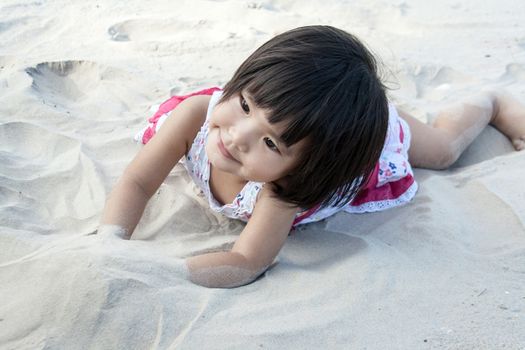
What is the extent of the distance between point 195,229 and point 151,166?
0.88 feet

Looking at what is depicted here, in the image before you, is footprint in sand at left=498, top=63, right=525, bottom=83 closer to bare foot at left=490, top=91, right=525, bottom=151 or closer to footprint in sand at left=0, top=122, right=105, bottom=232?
bare foot at left=490, top=91, right=525, bottom=151

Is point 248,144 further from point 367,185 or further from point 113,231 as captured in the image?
point 367,185

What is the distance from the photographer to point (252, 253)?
1854mm

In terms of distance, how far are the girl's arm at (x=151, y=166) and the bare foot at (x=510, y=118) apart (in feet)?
5.11

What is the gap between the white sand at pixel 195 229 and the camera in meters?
1.50

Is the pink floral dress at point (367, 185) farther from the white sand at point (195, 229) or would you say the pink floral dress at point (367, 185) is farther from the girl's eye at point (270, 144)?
the girl's eye at point (270, 144)

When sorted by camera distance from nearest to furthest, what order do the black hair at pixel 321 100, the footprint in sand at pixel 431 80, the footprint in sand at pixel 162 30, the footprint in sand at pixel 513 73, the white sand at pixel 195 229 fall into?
the white sand at pixel 195 229
the black hair at pixel 321 100
the footprint in sand at pixel 431 80
the footprint in sand at pixel 513 73
the footprint in sand at pixel 162 30

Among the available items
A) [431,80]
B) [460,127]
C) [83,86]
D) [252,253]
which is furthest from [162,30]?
[252,253]

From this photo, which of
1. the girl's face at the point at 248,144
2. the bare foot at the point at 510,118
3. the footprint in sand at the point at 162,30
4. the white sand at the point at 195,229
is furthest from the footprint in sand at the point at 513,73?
the girl's face at the point at 248,144

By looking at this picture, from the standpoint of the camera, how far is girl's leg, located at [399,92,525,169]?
2688mm

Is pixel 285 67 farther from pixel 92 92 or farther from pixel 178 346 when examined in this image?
pixel 92 92

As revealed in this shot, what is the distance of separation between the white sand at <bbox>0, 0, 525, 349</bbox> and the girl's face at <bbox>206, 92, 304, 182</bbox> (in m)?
0.33

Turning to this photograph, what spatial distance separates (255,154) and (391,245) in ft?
2.12

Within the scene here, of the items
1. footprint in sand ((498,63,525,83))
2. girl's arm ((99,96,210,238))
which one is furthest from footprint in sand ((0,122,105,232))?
footprint in sand ((498,63,525,83))
